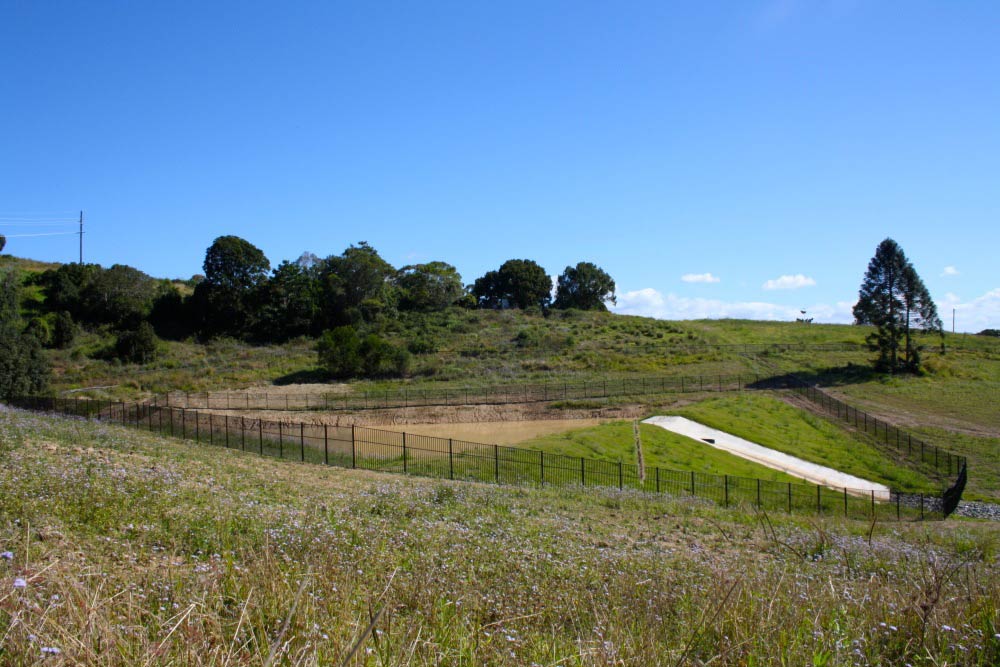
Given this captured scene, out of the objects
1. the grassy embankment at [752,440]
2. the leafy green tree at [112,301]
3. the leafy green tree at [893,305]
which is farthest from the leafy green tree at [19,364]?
the leafy green tree at [893,305]

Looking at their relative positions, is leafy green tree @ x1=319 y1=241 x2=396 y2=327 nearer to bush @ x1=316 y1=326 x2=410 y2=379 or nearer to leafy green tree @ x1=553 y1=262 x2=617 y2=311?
bush @ x1=316 y1=326 x2=410 y2=379

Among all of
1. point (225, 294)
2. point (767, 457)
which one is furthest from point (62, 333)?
point (767, 457)

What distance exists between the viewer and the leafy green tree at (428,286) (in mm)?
104312

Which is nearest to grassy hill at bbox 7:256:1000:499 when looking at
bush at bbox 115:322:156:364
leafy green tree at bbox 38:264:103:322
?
bush at bbox 115:322:156:364

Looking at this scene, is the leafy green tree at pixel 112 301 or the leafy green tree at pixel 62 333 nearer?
the leafy green tree at pixel 62 333

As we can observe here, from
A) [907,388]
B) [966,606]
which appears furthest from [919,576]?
[907,388]

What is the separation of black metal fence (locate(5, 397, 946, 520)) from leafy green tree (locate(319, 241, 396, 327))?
53.0 meters

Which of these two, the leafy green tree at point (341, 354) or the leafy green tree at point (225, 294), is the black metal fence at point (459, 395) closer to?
the leafy green tree at point (341, 354)

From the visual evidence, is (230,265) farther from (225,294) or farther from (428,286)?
→ (428,286)

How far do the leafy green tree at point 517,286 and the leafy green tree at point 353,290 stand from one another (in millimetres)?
34197

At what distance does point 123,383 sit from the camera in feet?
189

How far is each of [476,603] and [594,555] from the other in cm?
478

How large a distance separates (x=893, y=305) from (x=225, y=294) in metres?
80.0

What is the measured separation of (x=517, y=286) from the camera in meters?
123
